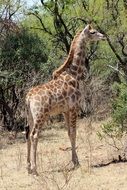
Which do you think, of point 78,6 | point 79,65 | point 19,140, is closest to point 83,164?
point 79,65

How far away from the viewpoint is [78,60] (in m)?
10.6

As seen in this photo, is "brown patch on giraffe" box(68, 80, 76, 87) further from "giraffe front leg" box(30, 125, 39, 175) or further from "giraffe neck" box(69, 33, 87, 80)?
"giraffe front leg" box(30, 125, 39, 175)

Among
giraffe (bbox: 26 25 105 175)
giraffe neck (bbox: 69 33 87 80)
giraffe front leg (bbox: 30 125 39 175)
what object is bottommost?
giraffe front leg (bbox: 30 125 39 175)

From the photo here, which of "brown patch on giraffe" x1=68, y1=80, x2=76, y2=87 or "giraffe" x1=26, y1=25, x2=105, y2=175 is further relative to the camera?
"brown patch on giraffe" x1=68, y1=80, x2=76, y2=87

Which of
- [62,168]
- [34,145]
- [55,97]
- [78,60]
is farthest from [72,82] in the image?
[62,168]

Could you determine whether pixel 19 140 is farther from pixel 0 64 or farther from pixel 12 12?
pixel 12 12

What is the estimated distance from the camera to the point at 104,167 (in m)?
9.51

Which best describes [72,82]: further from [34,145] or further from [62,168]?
[62,168]

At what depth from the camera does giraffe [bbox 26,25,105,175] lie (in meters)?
9.55

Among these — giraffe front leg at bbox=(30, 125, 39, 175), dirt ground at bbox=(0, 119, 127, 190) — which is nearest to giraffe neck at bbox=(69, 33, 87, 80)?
giraffe front leg at bbox=(30, 125, 39, 175)

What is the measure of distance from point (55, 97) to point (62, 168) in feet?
4.59

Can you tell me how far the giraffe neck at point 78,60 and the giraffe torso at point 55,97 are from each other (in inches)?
6.8

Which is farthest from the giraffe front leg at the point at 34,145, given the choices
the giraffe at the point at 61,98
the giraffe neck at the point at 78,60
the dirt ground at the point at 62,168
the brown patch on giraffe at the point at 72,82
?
the giraffe neck at the point at 78,60

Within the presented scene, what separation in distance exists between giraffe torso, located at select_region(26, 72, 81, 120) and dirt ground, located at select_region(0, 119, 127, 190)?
44.5 inches
